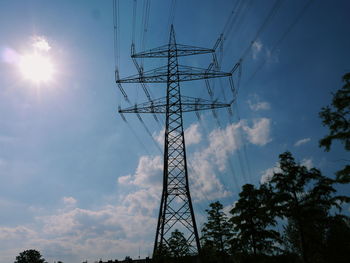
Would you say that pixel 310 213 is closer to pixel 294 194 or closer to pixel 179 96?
pixel 294 194

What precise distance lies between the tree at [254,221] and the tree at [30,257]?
75.4 m

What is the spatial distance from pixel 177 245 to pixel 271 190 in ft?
46.9

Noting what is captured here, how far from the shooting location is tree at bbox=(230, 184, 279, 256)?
19219 millimetres

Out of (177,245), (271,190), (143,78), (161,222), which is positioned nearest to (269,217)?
(271,190)

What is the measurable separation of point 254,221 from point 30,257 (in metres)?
78.3

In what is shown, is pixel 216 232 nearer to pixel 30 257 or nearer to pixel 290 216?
pixel 290 216

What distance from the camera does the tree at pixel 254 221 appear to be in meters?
19.2

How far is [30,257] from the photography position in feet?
237

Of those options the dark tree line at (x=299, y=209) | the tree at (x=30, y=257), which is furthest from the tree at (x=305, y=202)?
the tree at (x=30, y=257)

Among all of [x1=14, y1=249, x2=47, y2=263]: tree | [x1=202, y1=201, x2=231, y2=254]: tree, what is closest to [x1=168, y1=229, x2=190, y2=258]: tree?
[x1=202, y1=201, x2=231, y2=254]: tree

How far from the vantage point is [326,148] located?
12.9m

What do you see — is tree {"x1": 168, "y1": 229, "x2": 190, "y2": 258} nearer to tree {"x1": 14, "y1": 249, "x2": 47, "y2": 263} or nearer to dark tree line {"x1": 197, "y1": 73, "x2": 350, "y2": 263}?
dark tree line {"x1": 197, "y1": 73, "x2": 350, "y2": 263}

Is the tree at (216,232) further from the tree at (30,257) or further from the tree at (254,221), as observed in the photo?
the tree at (30,257)

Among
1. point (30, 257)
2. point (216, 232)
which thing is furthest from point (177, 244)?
point (30, 257)
